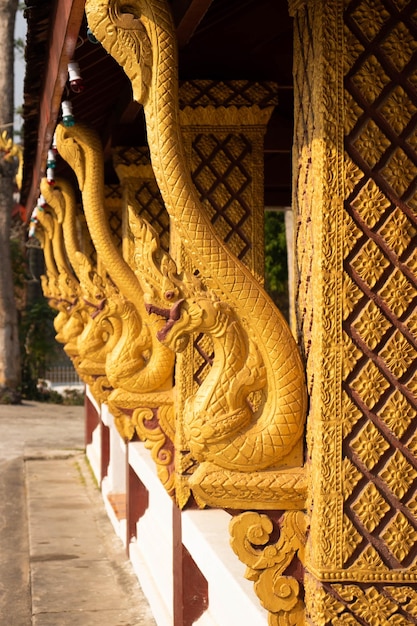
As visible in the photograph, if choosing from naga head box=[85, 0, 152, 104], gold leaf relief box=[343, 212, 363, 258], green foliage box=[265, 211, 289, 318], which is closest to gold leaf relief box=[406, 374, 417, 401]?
gold leaf relief box=[343, 212, 363, 258]

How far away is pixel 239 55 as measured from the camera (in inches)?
178

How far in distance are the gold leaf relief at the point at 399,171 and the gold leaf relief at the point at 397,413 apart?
1.74 ft

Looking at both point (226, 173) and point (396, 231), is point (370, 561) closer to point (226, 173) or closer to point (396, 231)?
point (396, 231)

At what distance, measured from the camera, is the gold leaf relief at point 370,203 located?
8.75ft

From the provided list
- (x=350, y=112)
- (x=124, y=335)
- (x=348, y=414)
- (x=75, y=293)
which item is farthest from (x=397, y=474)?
(x=75, y=293)

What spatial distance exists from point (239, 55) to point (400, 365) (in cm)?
224

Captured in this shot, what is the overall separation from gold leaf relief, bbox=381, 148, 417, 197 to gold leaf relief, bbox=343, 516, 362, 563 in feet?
2.83

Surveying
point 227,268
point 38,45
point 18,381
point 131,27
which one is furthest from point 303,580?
point 18,381

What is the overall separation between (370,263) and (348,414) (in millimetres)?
394

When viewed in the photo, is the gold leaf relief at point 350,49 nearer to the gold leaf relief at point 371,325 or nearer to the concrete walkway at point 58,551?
the gold leaf relief at point 371,325

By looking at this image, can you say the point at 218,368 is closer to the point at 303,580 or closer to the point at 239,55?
the point at 303,580

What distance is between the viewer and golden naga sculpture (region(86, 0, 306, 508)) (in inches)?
107

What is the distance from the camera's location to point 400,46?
8.82ft

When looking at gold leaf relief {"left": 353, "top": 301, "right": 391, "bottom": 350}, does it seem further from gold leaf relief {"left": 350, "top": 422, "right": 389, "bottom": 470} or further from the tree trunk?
the tree trunk
